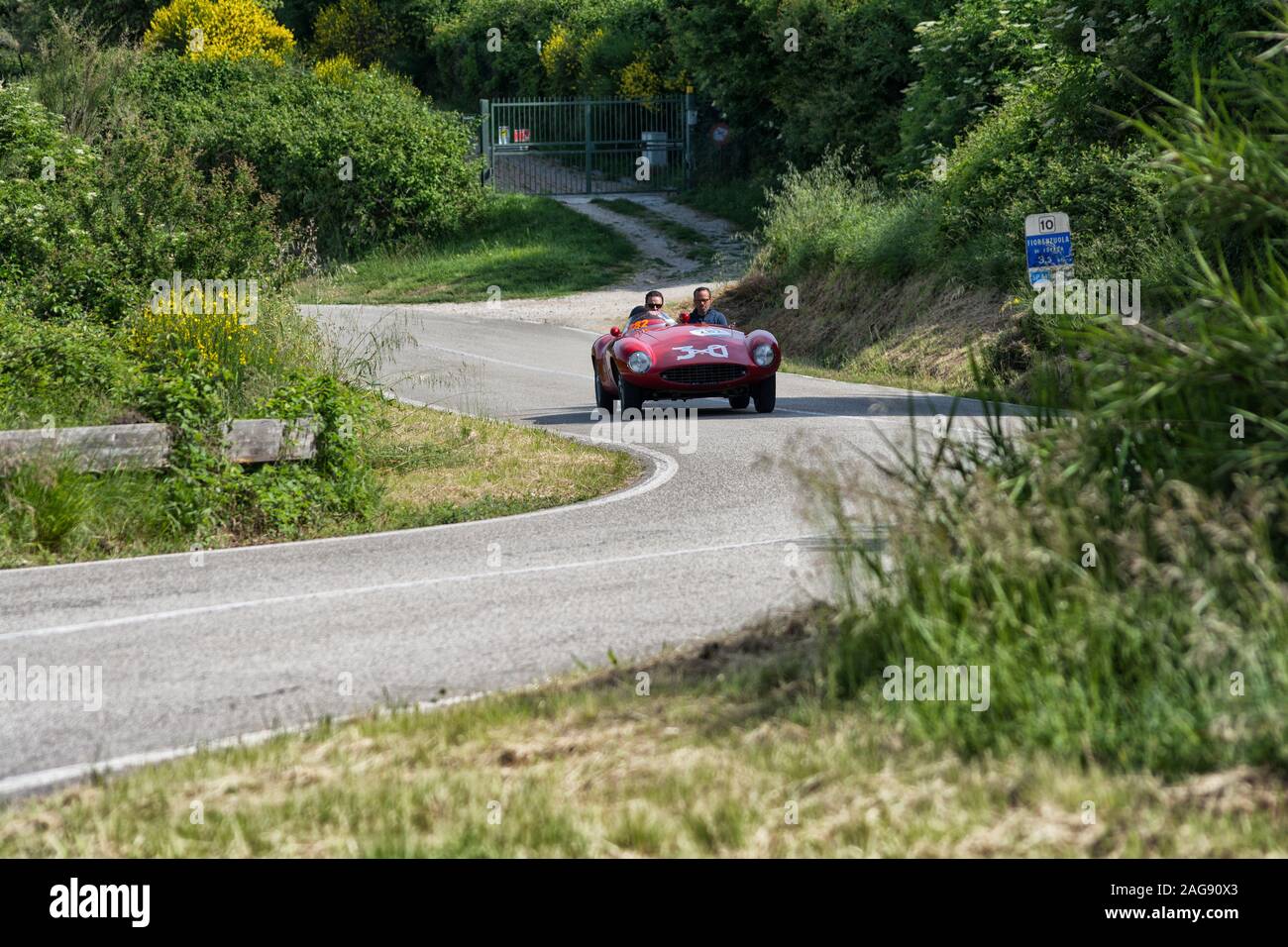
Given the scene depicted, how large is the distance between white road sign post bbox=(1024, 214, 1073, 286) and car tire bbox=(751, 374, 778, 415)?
3553mm

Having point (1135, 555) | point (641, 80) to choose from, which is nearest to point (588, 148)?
point (641, 80)

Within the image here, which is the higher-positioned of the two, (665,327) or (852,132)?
(852,132)

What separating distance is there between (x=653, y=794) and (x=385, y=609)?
12.6 ft

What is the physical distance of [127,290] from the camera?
47.2ft

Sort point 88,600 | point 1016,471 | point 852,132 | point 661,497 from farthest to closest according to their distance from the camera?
point 852,132
point 661,497
point 88,600
point 1016,471

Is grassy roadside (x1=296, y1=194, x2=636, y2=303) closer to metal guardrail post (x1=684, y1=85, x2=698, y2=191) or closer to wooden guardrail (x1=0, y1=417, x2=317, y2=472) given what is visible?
metal guardrail post (x1=684, y1=85, x2=698, y2=191)

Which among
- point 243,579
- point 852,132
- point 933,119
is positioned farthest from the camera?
point 852,132

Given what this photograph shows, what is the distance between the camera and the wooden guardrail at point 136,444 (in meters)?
10.5

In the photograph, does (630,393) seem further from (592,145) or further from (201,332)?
(592,145)

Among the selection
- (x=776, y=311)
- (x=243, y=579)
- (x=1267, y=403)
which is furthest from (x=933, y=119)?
(x=1267, y=403)

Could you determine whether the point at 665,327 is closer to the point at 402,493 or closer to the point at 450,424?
the point at 450,424

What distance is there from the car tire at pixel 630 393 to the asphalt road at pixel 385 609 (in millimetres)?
4168

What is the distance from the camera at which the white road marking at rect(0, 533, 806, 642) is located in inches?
317
